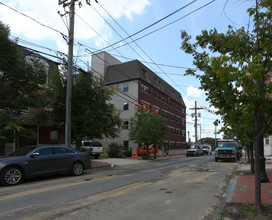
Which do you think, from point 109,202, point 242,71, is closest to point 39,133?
point 109,202

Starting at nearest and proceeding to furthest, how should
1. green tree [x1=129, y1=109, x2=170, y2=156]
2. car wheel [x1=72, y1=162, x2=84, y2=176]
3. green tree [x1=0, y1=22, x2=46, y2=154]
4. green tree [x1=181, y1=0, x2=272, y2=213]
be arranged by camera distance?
green tree [x1=181, y1=0, x2=272, y2=213] → car wheel [x1=72, y1=162, x2=84, y2=176] → green tree [x1=0, y1=22, x2=46, y2=154] → green tree [x1=129, y1=109, x2=170, y2=156]

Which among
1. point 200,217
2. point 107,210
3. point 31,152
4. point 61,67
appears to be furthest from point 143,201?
point 61,67

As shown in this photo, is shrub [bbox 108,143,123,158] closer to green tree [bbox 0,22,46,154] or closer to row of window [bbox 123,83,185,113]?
row of window [bbox 123,83,185,113]

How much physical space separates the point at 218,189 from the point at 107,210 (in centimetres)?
477

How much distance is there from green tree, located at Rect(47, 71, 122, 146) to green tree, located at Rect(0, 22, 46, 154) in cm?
218

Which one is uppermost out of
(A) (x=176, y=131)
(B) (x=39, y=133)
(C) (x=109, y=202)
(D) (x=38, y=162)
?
(A) (x=176, y=131)

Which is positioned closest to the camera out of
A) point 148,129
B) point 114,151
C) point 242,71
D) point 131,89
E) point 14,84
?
point 242,71

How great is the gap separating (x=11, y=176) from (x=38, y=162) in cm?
118

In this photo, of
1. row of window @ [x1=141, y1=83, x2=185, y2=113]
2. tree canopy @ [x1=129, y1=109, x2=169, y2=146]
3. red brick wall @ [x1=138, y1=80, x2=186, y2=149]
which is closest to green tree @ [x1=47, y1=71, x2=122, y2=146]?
tree canopy @ [x1=129, y1=109, x2=169, y2=146]

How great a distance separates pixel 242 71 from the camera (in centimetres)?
476

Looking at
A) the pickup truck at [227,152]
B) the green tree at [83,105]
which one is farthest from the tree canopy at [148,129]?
the green tree at [83,105]

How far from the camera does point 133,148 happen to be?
112ft

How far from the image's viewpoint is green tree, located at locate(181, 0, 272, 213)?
477 cm

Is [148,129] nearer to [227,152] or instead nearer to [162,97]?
[227,152]
